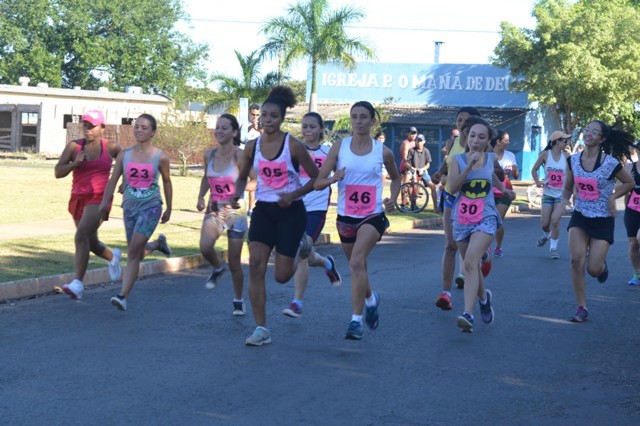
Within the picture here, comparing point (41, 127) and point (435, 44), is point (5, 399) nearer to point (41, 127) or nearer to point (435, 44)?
point (41, 127)

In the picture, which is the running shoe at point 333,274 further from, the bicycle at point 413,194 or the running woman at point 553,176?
the bicycle at point 413,194

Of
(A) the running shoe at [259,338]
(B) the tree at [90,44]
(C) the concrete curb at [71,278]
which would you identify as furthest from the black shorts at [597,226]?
(B) the tree at [90,44]

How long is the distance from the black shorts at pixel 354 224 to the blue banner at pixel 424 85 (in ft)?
132

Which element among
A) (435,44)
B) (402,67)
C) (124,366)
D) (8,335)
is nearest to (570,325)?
(124,366)

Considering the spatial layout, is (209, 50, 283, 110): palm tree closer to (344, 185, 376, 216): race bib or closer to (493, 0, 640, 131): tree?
(493, 0, 640, 131): tree

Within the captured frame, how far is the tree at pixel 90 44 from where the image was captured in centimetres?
7294

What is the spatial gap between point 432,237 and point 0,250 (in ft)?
28.4

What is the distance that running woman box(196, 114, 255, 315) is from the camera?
902cm

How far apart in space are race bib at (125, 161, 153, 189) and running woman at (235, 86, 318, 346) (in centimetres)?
168

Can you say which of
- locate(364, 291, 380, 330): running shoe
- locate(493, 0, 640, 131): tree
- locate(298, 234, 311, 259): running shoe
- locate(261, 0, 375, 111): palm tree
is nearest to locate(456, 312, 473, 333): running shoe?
locate(364, 291, 380, 330): running shoe

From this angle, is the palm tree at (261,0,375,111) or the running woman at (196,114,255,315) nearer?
the running woman at (196,114,255,315)

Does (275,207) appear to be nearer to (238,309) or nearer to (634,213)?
(238,309)

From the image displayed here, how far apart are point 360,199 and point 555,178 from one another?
7.26 meters

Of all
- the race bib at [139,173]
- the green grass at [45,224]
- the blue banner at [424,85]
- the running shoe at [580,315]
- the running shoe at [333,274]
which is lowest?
the green grass at [45,224]
